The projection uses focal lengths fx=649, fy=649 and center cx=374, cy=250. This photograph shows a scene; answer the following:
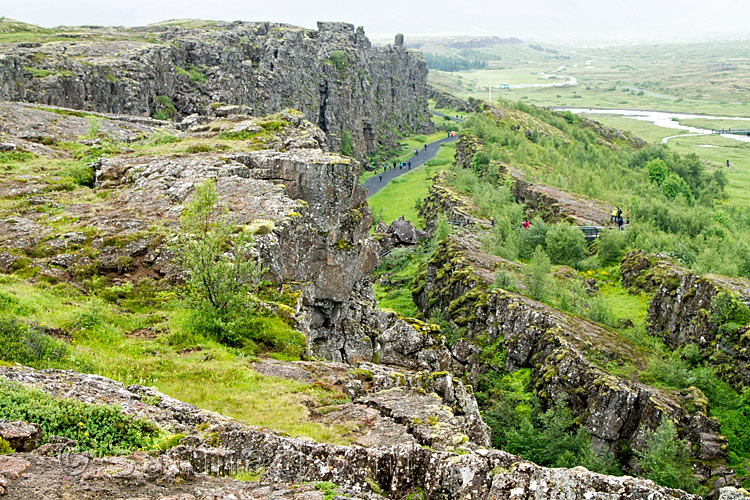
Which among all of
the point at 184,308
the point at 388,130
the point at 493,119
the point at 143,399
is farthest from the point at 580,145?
the point at 143,399

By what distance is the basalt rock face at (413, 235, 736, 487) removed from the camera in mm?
34750

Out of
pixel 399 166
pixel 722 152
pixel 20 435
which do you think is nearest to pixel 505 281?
pixel 20 435

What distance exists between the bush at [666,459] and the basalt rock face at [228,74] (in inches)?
1854

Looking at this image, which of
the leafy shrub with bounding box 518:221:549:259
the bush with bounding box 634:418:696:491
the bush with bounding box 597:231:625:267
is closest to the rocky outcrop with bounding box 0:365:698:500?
the bush with bounding box 634:418:696:491

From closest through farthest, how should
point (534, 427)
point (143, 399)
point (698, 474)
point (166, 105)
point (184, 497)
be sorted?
point (184, 497) → point (143, 399) → point (698, 474) → point (534, 427) → point (166, 105)

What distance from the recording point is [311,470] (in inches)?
576

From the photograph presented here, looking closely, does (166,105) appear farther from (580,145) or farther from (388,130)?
(388,130)

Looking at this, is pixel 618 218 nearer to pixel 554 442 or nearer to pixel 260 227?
pixel 554 442

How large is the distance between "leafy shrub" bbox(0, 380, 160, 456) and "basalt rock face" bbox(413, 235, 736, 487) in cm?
2871

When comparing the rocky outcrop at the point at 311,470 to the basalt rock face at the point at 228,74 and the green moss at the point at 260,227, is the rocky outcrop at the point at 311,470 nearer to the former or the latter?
the green moss at the point at 260,227

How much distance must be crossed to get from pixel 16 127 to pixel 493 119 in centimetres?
9977

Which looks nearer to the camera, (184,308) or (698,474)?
(184,308)

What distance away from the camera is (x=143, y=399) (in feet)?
52.1

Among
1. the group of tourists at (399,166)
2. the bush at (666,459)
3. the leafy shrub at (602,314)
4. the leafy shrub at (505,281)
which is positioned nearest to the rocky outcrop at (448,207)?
the leafy shrub at (505,281)
